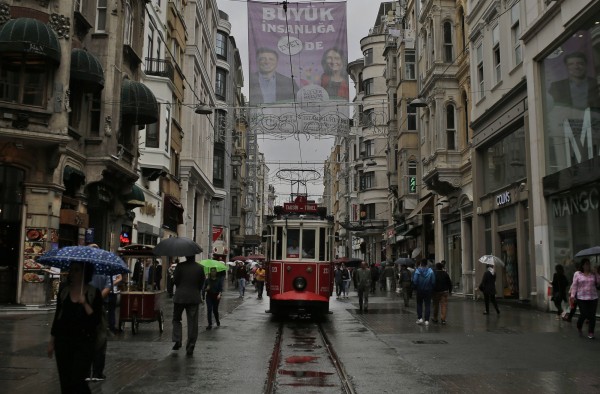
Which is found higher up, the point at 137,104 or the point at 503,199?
the point at 137,104

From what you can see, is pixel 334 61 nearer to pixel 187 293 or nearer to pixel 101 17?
pixel 101 17

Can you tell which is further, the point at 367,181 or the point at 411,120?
the point at 367,181

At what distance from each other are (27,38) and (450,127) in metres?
20.5

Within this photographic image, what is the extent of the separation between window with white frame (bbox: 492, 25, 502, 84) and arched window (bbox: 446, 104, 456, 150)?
6372 millimetres

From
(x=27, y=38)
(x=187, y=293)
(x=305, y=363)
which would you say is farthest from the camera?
(x=27, y=38)

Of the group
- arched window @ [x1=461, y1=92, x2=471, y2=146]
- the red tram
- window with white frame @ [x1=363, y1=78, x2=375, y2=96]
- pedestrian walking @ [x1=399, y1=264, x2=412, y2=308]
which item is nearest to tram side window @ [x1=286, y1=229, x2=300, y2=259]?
the red tram

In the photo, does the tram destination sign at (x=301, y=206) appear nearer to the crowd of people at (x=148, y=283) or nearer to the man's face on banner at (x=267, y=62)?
the crowd of people at (x=148, y=283)

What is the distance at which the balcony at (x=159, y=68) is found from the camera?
30.4 meters

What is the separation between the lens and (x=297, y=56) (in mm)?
22688

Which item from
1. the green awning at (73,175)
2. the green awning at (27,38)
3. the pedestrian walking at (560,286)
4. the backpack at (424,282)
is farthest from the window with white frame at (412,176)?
the green awning at (27,38)

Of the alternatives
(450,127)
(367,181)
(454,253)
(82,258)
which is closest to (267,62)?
(450,127)

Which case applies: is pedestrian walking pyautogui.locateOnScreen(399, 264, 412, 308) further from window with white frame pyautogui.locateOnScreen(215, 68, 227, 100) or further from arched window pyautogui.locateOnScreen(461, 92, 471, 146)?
window with white frame pyautogui.locateOnScreen(215, 68, 227, 100)

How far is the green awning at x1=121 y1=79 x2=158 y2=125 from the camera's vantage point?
2367 cm

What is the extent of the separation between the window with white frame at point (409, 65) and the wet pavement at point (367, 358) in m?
25.9
